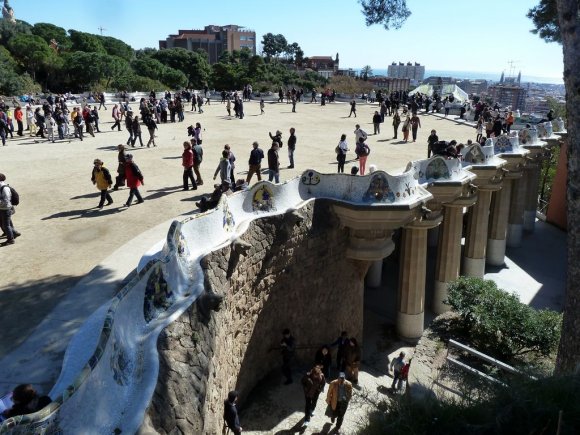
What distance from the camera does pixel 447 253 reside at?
628 inches

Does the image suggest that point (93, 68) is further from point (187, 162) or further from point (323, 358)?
point (323, 358)

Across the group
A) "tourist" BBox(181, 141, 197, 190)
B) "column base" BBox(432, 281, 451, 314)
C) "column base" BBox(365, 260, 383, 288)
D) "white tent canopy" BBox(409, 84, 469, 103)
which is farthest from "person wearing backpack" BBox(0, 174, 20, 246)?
"white tent canopy" BBox(409, 84, 469, 103)

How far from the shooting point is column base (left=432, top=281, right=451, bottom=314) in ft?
53.1

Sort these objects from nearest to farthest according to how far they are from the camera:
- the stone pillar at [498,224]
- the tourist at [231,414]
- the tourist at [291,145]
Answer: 1. the tourist at [231,414]
2. the tourist at [291,145]
3. the stone pillar at [498,224]

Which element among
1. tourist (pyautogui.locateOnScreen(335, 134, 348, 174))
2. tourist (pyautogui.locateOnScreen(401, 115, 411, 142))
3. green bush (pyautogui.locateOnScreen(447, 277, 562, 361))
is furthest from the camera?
tourist (pyautogui.locateOnScreen(401, 115, 411, 142))

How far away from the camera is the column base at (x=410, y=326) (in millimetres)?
14203

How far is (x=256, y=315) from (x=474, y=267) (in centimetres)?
1096

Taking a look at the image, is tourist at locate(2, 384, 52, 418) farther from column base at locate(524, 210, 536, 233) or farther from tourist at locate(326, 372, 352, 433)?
column base at locate(524, 210, 536, 233)

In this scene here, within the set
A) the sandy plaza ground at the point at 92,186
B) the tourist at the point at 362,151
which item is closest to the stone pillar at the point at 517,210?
the sandy plaza ground at the point at 92,186

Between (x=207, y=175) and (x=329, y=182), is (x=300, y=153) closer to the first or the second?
(x=207, y=175)

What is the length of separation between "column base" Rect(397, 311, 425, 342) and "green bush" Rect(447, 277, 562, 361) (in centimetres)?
110

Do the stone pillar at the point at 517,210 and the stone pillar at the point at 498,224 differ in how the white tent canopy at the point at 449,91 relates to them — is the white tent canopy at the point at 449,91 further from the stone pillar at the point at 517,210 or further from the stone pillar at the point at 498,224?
the stone pillar at the point at 498,224

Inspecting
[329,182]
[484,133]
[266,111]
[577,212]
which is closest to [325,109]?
[266,111]

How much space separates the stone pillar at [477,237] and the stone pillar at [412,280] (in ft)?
15.3
